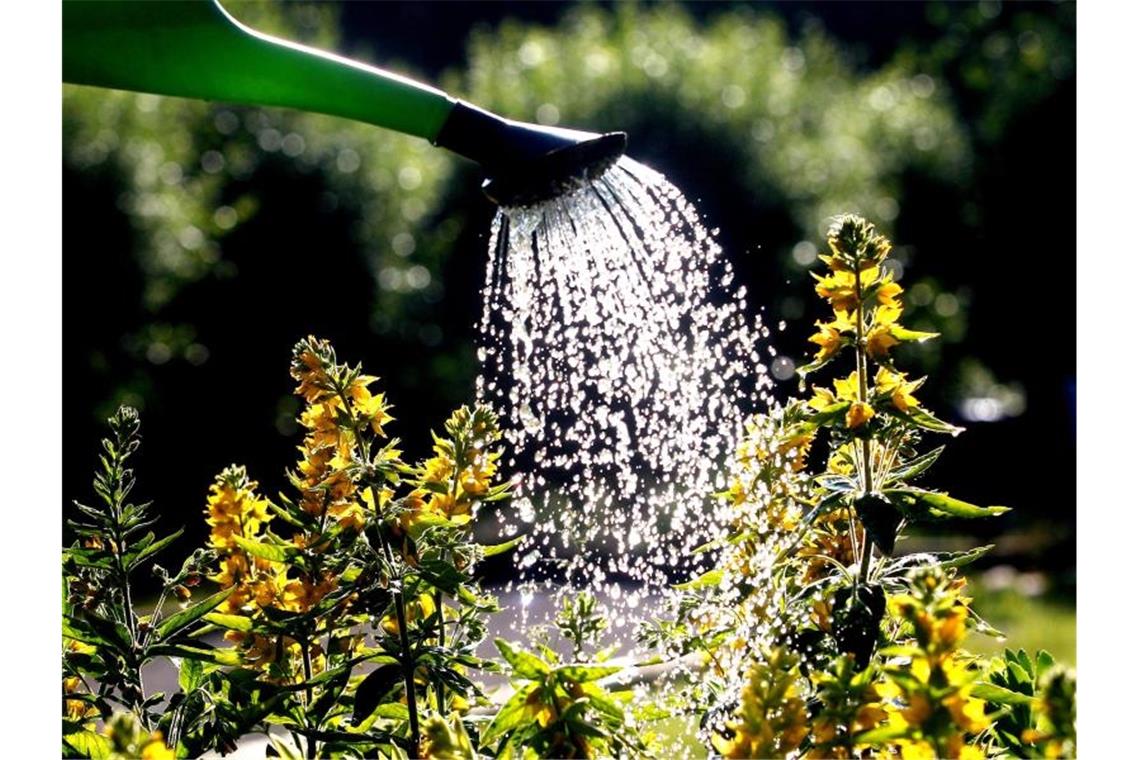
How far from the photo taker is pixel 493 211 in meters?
8.24

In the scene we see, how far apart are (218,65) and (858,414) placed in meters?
0.90

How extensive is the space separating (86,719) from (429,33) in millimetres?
13849

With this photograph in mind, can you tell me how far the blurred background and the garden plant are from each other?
14.5 feet

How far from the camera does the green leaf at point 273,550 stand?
1.44 metres

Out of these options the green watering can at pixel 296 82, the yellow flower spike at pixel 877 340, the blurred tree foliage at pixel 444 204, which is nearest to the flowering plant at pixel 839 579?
the yellow flower spike at pixel 877 340

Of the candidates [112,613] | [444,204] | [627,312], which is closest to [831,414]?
[627,312]

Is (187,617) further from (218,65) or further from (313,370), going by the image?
(218,65)

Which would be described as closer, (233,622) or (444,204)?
(233,622)

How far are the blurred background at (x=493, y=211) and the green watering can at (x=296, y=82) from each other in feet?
14.4

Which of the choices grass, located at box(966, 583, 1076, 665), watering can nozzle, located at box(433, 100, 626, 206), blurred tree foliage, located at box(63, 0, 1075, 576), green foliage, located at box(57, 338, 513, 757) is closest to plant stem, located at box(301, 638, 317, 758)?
green foliage, located at box(57, 338, 513, 757)

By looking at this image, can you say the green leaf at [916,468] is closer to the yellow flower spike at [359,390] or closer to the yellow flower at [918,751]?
the yellow flower at [918,751]

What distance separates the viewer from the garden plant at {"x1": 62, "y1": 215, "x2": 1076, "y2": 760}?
4.36ft

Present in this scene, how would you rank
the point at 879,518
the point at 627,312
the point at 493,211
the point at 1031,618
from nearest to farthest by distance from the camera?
1. the point at 879,518
2. the point at 627,312
3. the point at 1031,618
4. the point at 493,211

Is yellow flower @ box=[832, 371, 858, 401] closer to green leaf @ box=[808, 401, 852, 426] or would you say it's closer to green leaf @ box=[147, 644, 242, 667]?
green leaf @ box=[808, 401, 852, 426]
